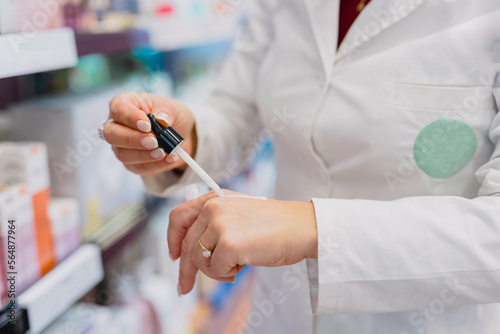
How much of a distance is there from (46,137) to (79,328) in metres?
0.44

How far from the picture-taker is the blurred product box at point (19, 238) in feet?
2.68

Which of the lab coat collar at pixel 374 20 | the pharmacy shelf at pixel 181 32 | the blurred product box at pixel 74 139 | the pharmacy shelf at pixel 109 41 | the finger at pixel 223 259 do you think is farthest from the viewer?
the pharmacy shelf at pixel 181 32

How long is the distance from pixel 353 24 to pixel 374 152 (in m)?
0.24

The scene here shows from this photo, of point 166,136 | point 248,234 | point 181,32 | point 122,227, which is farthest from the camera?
point 181,32

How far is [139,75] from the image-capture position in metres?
1.52

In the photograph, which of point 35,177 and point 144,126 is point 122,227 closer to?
point 35,177

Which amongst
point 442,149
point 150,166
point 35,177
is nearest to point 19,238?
point 35,177

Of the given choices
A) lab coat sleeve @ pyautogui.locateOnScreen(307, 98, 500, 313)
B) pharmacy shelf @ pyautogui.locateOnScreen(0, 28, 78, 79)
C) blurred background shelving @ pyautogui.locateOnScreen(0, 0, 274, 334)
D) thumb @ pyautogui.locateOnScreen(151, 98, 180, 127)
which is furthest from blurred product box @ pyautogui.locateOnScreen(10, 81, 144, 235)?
lab coat sleeve @ pyautogui.locateOnScreen(307, 98, 500, 313)

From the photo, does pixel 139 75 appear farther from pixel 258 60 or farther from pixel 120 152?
pixel 120 152

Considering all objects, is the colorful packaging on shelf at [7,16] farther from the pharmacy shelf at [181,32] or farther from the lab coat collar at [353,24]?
the lab coat collar at [353,24]

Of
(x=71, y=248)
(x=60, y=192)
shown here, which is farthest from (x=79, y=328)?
(x=60, y=192)

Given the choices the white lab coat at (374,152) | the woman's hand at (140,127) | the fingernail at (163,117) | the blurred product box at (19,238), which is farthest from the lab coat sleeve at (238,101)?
the blurred product box at (19,238)

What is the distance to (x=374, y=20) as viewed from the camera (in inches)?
31.8

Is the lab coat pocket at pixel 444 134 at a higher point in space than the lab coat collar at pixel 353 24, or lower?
lower
